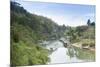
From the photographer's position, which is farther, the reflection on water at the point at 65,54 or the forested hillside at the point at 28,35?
the reflection on water at the point at 65,54

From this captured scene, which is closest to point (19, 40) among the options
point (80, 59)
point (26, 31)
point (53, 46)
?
point (26, 31)

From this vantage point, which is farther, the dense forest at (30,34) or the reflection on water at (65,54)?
the reflection on water at (65,54)

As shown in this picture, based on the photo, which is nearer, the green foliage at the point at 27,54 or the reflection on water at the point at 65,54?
the green foliage at the point at 27,54

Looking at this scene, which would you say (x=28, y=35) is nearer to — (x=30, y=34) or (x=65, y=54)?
(x=30, y=34)

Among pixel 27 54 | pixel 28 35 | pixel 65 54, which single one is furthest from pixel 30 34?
pixel 65 54
